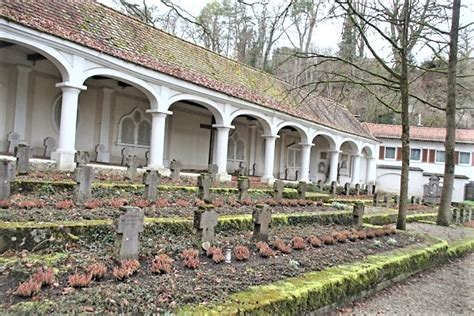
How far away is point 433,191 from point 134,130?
20.9m

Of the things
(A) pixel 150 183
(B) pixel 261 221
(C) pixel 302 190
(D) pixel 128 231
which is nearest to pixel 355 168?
(C) pixel 302 190

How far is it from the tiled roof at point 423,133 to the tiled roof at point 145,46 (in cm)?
1292

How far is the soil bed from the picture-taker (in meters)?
3.93

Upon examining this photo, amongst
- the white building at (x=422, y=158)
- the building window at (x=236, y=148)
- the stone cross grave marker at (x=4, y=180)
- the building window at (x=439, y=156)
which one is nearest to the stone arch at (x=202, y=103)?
the building window at (x=236, y=148)

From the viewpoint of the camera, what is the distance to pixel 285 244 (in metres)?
7.28

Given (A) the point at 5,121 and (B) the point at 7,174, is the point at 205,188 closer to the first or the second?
(B) the point at 7,174

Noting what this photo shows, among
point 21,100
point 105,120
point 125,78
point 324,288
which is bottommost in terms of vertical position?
point 324,288

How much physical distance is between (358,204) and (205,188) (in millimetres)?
3935

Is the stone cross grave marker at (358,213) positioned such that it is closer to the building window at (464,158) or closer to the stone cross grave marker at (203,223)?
the stone cross grave marker at (203,223)

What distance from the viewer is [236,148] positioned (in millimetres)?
24016

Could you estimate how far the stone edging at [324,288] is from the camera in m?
4.23

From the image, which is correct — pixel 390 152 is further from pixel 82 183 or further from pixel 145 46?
pixel 82 183

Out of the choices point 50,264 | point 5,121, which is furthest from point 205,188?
point 5,121

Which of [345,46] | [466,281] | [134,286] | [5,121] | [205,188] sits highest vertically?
[345,46]
